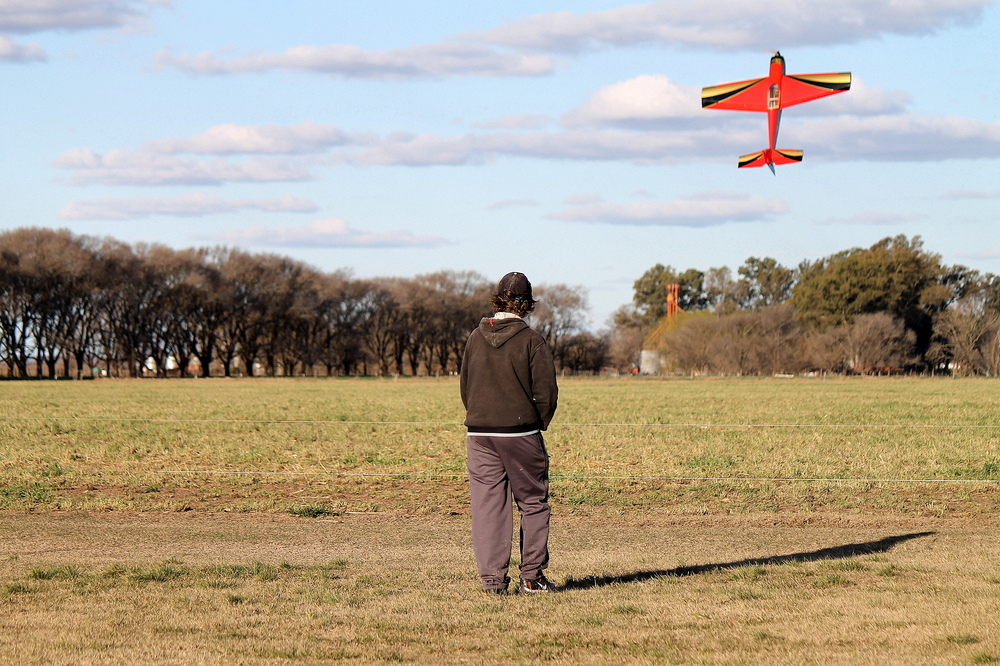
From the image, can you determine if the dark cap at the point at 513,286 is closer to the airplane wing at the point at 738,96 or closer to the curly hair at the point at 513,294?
the curly hair at the point at 513,294

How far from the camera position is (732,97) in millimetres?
20422

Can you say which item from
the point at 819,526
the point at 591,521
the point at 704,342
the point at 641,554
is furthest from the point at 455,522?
the point at 704,342

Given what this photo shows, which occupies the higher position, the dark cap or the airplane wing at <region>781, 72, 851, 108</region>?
the airplane wing at <region>781, 72, 851, 108</region>

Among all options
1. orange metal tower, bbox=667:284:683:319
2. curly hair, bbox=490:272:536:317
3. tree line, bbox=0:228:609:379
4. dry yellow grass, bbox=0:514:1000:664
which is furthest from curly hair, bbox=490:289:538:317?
orange metal tower, bbox=667:284:683:319

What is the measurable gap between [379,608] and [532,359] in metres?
1.86

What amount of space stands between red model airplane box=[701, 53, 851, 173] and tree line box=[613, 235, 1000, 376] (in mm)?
89084

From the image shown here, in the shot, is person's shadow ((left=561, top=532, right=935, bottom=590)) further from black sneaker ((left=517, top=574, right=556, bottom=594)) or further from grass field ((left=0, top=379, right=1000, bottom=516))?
grass field ((left=0, top=379, right=1000, bottom=516))

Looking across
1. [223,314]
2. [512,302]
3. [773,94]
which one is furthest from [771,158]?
[223,314]

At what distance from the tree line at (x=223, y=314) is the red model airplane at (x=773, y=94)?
7648 centimetres

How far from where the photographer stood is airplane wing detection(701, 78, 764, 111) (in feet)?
65.8

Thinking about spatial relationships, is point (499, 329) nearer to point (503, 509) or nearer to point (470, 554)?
point (503, 509)

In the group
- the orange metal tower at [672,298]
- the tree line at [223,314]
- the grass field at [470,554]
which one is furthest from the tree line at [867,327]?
the grass field at [470,554]

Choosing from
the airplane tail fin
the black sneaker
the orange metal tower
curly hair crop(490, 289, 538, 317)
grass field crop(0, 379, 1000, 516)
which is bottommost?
grass field crop(0, 379, 1000, 516)

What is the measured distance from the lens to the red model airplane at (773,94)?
19.3m
